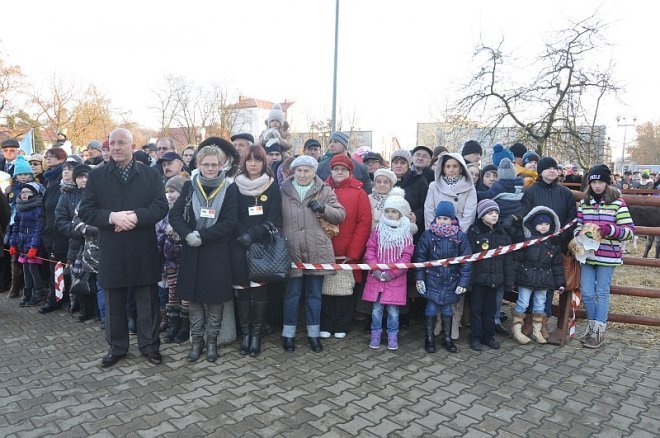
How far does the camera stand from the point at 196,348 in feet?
15.0

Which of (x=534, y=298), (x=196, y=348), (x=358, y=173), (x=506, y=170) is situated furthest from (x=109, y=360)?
(x=506, y=170)

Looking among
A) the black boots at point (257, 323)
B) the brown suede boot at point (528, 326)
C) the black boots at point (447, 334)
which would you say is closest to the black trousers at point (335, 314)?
the black boots at point (257, 323)

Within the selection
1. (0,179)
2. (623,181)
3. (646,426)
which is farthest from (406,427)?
(623,181)

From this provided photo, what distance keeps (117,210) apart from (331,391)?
2567 mm

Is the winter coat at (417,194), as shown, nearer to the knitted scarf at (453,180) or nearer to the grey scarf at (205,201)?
the knitted scarf at (453,180)

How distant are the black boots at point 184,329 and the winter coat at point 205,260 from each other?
646 millimetres

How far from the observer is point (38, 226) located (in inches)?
253

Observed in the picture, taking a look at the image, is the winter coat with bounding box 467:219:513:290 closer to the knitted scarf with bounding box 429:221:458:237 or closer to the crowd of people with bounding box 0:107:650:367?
the crowd of people with bounding box 0:107:650:367

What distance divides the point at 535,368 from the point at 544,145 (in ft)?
34.5

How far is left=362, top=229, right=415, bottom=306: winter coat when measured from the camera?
4984 mm

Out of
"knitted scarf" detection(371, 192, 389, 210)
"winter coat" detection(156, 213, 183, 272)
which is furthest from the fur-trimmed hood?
"winter coat" detection(156, 213, 183, 272)

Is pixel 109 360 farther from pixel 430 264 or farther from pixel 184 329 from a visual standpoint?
pixel 430 264

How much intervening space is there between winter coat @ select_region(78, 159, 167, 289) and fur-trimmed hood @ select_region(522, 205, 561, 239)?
3.93 meters

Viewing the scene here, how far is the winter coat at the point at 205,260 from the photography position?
4.43m
